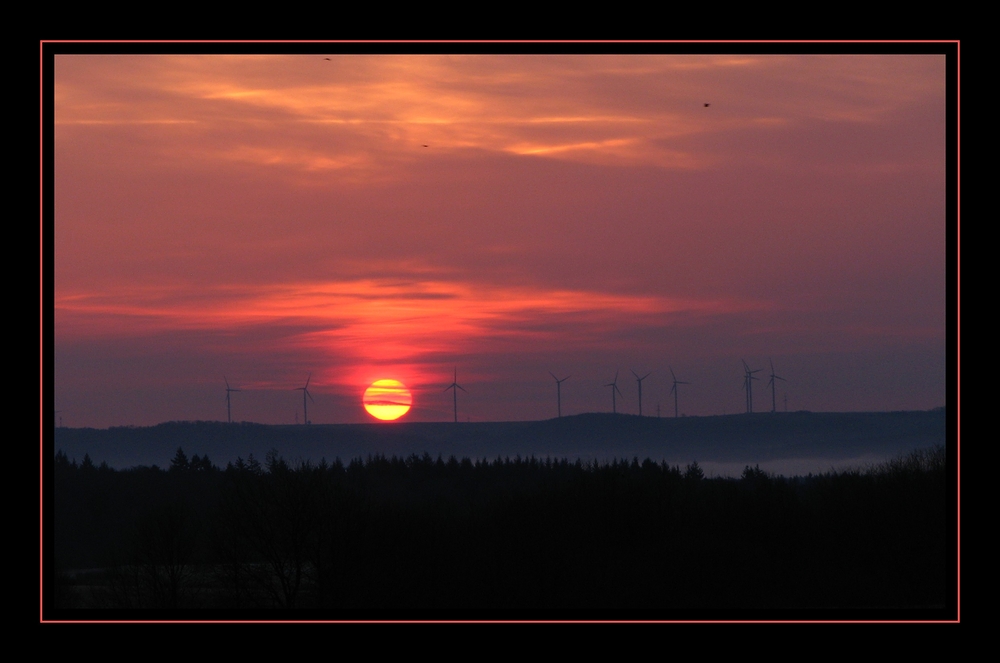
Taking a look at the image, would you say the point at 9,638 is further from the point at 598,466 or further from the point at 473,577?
the point at 598,466

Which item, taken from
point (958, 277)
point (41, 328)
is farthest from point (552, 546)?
point (41, 328)

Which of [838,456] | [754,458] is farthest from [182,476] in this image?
[838,456]

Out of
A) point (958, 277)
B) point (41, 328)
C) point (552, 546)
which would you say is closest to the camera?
point (41, 328)

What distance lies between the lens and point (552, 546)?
51.6 meters

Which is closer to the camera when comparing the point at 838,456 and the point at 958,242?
the point at 958,242

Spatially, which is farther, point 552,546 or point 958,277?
point 552,546

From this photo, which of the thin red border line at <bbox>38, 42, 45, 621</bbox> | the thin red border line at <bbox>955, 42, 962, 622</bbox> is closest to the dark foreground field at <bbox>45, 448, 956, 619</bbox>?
the thin red border line at <bbox>38, 42, 45, 621</bbox>

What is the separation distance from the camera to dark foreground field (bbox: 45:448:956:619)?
45.8 m

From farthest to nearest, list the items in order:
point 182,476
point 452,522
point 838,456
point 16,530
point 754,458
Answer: point 838,456 < point 754,458 < point 182,476 < point 452,522 < point 16,530
